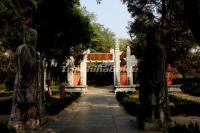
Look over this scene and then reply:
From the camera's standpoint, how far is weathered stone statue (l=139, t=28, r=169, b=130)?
39.7 ft

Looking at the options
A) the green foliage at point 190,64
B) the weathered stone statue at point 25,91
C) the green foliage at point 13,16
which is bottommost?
the weathered stone statue at point 25,91

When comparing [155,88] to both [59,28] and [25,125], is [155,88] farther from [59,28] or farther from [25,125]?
[59,28]

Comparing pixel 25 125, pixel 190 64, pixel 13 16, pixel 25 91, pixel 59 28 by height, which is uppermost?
pixel 13 16

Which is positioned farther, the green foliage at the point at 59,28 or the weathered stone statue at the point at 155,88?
the green foliage at the point at 59,28

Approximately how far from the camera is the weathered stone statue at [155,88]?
12.1 meters

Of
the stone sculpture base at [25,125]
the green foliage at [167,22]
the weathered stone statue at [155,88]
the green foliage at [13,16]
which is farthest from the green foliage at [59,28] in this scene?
the stone sculpture base at [25,125]

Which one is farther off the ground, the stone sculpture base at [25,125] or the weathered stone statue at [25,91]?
the weathered stone statue at [25,91]

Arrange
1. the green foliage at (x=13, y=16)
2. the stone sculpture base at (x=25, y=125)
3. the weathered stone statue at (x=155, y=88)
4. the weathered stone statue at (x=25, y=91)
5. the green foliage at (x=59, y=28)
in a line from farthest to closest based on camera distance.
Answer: the green foliage at (x=59, y=28), the green foliage at (x=13, y=16), the weathered stone statue at (x=155, y=88), the weathered stone statue at (x=25, y=91), the stone sculpture base at (x=25, y=125)

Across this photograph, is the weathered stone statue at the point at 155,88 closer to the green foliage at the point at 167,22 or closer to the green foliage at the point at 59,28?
the green foliage at the point at 59,28

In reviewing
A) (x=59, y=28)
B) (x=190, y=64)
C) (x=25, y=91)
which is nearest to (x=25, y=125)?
(x=25, y=91)

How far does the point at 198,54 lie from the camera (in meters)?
42.0

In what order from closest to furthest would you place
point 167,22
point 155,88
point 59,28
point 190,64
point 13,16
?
point 155,88, point 13,16, point 59,28, point 167,22, point 190,64

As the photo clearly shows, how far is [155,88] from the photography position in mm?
12109

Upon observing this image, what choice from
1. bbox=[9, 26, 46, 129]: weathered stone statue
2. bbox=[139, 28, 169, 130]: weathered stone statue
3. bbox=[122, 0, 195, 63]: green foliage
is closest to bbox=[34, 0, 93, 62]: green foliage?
bbox=[122, 0, 195, 63]: green foliage
